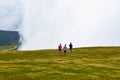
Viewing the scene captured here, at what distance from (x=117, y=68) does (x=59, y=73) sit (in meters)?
14.6

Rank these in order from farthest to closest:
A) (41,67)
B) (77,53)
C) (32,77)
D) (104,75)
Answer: (77,53) < (41,67) < (104,75) < (32,77)

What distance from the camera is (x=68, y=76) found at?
58219 mm

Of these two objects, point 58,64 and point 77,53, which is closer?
point 58,64

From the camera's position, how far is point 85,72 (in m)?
63.2

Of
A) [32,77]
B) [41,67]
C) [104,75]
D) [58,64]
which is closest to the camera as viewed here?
[32,77]

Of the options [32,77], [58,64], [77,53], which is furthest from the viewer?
[77,53]

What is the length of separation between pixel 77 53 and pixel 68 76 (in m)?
37.1

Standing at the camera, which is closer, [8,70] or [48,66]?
[8,70]

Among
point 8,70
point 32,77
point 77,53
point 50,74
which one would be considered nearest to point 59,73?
point 50,74

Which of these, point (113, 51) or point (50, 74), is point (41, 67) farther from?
point (113, 51)

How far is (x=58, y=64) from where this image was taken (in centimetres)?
7219

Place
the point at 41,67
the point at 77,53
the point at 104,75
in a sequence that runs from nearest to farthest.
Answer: the point at 104,75 → the point at 41,67 → the point at 77,53

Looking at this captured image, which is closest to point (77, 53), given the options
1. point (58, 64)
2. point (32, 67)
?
point (58, 64)

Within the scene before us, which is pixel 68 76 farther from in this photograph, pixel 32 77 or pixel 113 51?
pixel 113 51
